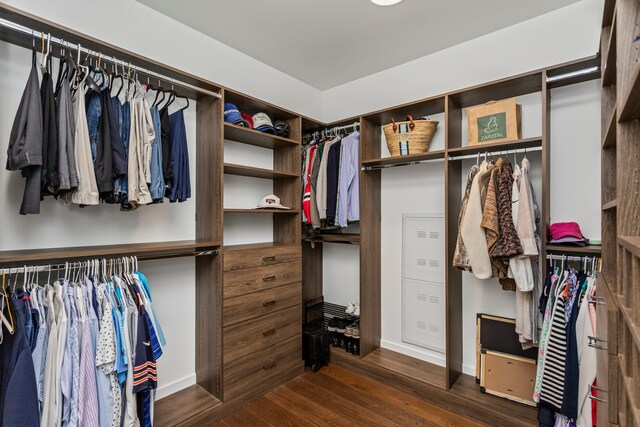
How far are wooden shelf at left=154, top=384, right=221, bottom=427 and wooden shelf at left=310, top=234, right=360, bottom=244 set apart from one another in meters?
1.53

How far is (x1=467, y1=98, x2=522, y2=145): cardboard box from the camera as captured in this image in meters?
2.12

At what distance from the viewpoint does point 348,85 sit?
11.0 feet

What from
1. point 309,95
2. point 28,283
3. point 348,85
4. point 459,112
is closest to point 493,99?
point 459,112

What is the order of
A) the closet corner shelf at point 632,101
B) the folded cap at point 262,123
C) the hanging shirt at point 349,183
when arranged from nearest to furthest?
the closet corner shelf at point 632,101 < the folded cap at point 262,123 < the hanging shirt at point 349,183

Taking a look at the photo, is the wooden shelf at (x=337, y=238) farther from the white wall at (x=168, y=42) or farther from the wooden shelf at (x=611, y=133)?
the wooden shelf at (x=611, y=133)

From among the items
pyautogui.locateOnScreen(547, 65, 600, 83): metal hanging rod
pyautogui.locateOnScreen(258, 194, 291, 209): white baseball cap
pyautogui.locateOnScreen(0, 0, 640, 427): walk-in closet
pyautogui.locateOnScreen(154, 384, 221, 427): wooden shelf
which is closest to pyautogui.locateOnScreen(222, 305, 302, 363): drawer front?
pyautogui.locateOnScreen(0, 0, 640, 427): walk-in closet

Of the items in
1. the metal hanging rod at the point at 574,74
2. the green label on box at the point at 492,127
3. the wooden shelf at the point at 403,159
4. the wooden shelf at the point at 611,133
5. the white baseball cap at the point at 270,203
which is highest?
the metal hanging rod at the point at 574,74

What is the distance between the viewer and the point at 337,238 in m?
2.94

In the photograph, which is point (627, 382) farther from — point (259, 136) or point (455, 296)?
point (259, 136)

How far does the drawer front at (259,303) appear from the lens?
87.4 inches

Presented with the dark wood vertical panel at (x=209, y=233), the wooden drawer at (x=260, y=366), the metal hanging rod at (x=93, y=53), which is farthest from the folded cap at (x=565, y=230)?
the metal hanging rod at (x=93, y=53)

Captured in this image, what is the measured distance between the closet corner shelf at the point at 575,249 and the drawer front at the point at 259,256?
1780 mm

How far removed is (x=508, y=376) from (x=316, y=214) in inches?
73.1

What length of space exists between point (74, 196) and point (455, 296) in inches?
98.6
